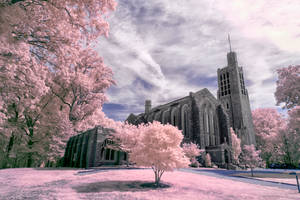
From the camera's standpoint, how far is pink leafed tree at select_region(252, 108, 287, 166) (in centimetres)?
4094

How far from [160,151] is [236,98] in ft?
153


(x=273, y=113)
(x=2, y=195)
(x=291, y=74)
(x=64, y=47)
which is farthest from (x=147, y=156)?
(x=273, y=113)

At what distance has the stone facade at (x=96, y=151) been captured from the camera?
66.4ft

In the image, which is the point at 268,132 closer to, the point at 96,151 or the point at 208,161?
the point at 208,161

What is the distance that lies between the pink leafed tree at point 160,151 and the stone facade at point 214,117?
2325cm

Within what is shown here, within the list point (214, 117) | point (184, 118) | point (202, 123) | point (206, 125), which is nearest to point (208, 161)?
point (202, 123)

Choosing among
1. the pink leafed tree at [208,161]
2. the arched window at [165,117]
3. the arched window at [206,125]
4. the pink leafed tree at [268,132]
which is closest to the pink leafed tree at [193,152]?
the pink leafed tree at [208,161]

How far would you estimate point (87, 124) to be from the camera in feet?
83.3

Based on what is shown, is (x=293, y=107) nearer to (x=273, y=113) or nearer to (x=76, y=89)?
(x=76, y=89)

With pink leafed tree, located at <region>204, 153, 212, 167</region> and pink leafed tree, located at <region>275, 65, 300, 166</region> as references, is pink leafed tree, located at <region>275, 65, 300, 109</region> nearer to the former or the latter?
pink leafed tree, located at <region>275, 65, 300, 166</region>

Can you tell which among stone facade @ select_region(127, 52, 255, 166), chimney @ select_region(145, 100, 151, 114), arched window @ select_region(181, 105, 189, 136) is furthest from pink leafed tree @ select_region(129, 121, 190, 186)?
chimney @ select_region(145, 100, 151, 114)

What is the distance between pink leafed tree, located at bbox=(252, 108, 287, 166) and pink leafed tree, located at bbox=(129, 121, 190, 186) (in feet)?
118

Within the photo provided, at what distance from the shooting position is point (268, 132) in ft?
157

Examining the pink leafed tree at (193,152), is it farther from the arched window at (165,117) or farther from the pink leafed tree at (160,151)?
the pink leafed tree at (160,151)
